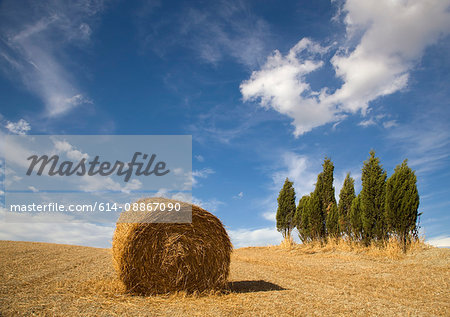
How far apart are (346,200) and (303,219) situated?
2.97m

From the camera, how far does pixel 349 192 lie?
1980cm

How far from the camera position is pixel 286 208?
23.3 m

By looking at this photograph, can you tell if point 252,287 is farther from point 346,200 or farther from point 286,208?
point 286,208

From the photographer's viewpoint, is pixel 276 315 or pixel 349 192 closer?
pixel 276 315

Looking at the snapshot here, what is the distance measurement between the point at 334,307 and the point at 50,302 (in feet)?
14.9

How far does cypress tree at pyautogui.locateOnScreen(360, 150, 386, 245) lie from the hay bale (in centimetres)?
1109

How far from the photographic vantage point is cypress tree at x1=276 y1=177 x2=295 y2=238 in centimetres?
2284

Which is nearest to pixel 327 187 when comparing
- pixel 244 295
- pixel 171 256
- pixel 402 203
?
pixel 402 203

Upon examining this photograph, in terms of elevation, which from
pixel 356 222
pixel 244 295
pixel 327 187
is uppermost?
pixel 327 187

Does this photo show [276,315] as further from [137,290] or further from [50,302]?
[50,302]

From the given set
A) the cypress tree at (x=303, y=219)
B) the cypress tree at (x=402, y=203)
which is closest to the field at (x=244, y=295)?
the cypress tree at (x=402, y=203)

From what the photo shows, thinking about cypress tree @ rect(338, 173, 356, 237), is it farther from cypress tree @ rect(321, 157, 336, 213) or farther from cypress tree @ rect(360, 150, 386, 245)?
cypress tree @ rect(360, 150, 386, 245)

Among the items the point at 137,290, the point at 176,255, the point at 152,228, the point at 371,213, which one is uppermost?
the point at 371,213

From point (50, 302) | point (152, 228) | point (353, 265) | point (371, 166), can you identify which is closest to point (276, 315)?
point (152, 228)
